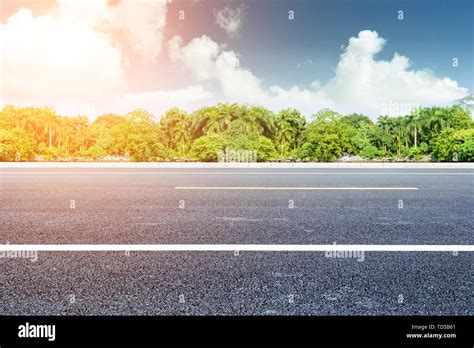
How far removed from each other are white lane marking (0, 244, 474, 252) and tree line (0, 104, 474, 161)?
18590mm

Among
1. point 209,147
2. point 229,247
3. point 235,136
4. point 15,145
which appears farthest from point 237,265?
point 15,145

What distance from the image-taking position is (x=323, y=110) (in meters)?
23.2

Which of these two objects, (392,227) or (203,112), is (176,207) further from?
(203,112)

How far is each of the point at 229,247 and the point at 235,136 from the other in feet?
64.9

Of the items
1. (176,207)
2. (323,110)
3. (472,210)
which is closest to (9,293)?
(176,207)

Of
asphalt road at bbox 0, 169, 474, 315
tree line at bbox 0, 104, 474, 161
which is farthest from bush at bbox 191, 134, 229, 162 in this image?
asphalt road at bbox 0, 169, 474, 315

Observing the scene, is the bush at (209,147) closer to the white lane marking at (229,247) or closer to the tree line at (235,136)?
the tree line at (235,136)

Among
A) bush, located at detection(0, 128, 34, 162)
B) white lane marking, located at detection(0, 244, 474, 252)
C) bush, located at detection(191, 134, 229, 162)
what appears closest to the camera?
white lane marking, located at detection(0, 244, 474, 252)

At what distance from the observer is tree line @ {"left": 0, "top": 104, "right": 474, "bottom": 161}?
22.0 meters

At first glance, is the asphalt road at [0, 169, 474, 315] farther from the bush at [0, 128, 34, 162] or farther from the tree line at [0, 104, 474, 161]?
the bush at [0, 128, 34, 162]

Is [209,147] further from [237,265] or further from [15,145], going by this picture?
[237,265]

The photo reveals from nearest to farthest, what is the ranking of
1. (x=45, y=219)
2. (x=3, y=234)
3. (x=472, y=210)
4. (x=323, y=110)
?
(x=3, y=234)
(x=45, y=219)
(x=472, y=210)
(x=323, y=110)

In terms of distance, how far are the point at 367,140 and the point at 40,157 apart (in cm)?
2198

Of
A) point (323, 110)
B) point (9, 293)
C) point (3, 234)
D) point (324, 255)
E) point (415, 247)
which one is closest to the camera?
point (9, 293)
